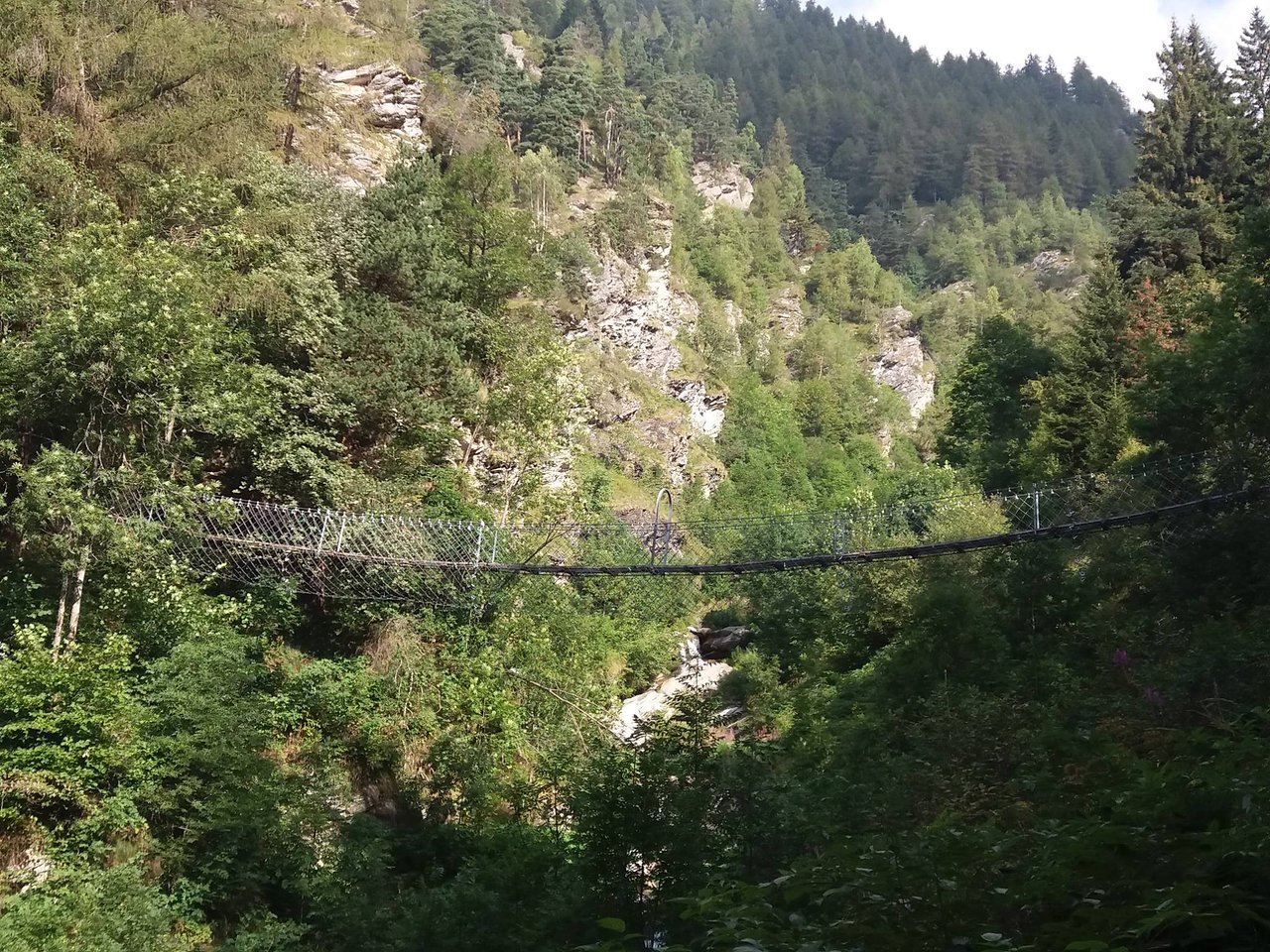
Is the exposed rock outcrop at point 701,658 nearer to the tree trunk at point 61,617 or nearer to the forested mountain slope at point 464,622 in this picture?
the forested mountain slope at point 464,622

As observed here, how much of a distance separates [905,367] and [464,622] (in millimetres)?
41797

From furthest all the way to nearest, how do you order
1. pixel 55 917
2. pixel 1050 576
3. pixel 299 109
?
1. pixel 299 109
2. pixel 1050 576
3. pixel 55 917

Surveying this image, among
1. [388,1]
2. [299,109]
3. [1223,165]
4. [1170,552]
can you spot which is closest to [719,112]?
[388,1]

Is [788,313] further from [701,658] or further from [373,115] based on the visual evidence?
[373,115]

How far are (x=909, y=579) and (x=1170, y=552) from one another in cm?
517

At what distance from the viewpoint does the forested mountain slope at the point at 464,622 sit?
4625mm

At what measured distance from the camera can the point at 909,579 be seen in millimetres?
14680

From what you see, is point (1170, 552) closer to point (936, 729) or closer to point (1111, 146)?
point (936, 729)

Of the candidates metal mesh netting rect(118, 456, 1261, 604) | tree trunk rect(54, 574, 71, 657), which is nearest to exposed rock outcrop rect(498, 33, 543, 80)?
metal mesh netting rect(118, 456, 1261, 604)

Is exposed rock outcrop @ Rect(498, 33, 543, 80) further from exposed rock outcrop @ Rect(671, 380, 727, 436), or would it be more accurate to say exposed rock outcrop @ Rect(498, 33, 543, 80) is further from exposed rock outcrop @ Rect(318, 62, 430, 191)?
exposed rock outcrop @ Rect(318, 62, 430, 191)

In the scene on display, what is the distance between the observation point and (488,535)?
11.4m

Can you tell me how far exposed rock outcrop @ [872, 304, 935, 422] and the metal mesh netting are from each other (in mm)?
37088

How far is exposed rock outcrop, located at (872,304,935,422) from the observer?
49438 mm

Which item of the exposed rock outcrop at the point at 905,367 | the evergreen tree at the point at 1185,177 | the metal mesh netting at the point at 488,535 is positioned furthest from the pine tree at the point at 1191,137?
the exposed rock outcrop at the point at 905,367
